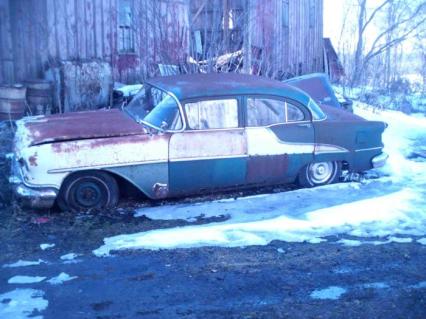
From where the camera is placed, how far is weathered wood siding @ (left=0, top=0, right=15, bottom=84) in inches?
434

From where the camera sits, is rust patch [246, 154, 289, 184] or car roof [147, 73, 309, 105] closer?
car roof [147, 73, 309, 105]

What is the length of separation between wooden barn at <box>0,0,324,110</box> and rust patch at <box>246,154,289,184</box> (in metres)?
4.01

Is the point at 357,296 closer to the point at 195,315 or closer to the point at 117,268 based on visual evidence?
the point at 195,315

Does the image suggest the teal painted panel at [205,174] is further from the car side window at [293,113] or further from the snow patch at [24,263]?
the snow patch at [24,263]

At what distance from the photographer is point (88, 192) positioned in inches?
243

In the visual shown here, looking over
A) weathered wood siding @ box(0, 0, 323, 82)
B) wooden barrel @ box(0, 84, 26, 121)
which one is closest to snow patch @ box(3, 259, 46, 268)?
wooden barrel @ box(0, 84, 26, 121)

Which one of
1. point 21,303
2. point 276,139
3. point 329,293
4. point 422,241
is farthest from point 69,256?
point 422,241

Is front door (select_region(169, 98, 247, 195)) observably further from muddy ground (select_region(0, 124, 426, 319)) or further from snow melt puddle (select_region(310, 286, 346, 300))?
snow melt puddle (select_region(310, 286, 346, 300))

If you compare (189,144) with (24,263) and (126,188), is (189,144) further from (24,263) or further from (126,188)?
(24,263)

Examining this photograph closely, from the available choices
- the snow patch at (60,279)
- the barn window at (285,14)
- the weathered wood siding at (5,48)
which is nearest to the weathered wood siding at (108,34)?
the weathered wood siding at (5,48)

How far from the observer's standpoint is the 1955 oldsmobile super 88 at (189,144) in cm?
595

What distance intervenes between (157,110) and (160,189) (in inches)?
37.6

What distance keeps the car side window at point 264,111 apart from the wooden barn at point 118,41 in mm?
3717

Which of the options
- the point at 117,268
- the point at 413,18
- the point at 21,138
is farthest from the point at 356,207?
the point at 413,18
